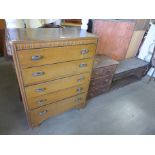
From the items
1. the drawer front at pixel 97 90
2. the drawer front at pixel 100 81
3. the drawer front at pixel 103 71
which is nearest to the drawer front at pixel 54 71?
the drawer front at pixel 103 71

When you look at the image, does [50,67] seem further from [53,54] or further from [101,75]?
[101,75]

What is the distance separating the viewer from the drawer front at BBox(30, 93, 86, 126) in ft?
5.13

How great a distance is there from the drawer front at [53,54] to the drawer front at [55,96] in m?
0.40

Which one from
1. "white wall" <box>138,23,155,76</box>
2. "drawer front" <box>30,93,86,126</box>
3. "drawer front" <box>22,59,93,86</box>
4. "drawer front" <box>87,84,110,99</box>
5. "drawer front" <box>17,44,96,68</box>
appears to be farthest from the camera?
"white wall" <box>138,23,155,76</box>

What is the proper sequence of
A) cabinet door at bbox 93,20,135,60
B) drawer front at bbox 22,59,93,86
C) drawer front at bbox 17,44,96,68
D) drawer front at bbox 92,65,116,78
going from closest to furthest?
drawer front at bbox 17,44,96,68 < drawer front at bbox 22,59,93,86 < drawer front at bbox 92,65,116,78 < cabinet door at bbox 93,20,135,60

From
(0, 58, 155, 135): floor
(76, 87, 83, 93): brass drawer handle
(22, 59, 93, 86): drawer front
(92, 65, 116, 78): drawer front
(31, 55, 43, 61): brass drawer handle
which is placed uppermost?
(31, 55, 43, 61): brass drawer handle

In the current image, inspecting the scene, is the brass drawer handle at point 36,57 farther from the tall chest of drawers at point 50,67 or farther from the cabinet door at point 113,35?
the cabinet door at point 113,35

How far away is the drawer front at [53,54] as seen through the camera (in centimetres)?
115

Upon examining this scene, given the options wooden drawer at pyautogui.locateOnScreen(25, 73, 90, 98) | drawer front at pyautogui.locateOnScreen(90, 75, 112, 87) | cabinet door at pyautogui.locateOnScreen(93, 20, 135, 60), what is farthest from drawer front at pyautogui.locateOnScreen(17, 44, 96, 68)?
cabinet door at pyautogui.locateOnScreen(93, 20, 135, 60)

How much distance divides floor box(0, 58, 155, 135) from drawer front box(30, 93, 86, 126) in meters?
0.14

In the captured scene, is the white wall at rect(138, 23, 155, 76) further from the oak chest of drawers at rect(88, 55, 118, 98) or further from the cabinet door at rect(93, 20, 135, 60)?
the oak chest of drawers at rect(88, 55, 118, 98)

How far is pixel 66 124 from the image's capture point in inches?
69.4

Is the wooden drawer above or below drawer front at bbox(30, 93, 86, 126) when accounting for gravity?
above

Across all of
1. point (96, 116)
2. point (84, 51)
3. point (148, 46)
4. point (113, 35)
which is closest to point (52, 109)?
point (96, 116)
